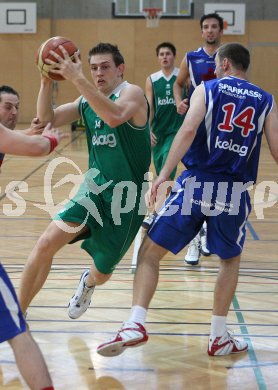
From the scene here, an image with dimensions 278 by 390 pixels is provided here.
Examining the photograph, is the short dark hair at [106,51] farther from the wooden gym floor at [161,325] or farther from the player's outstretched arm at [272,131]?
the wooden gym floor at [161,325]

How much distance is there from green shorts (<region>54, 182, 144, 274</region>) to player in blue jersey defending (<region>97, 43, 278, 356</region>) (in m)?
0.46

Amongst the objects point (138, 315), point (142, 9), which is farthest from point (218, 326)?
point (142, 9)

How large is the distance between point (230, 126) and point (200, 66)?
4345mm

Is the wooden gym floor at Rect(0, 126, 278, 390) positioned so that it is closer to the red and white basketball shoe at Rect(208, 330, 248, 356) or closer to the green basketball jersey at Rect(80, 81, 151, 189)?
the red and white basketball shoe at Rect(208, 330, 248, 356)

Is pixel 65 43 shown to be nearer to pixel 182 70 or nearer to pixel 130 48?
pixel 182 70

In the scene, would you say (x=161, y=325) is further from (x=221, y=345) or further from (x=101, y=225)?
(x=101, y=225)

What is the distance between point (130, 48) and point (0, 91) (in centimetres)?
2255

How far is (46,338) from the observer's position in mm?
5660

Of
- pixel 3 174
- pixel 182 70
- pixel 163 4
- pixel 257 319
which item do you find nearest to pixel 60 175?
pixel 3 174

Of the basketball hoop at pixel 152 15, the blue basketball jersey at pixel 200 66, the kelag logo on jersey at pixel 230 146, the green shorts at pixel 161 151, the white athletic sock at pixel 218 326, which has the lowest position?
the white athletic sock at pixel 218 326

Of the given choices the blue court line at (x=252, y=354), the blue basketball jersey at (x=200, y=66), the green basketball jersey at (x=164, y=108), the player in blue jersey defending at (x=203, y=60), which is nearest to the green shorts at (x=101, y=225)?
the blue court line at (x=252, y=354)

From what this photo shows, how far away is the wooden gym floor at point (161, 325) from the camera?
16.0ft

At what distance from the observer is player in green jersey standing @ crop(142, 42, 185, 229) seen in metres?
10.6

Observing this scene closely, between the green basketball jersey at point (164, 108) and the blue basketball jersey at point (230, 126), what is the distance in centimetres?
545
